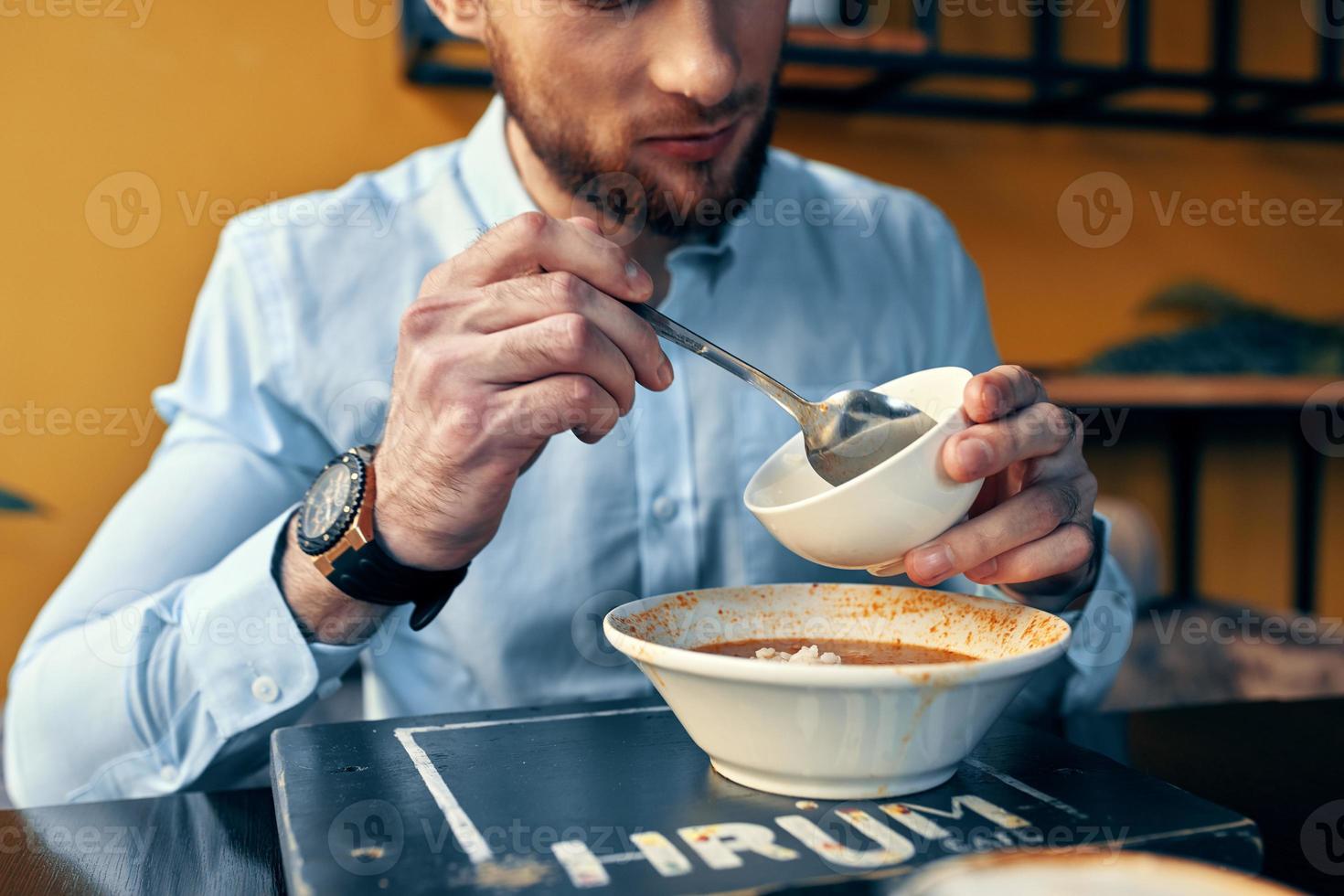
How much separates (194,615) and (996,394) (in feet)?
2.50

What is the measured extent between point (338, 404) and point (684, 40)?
616 millimetres

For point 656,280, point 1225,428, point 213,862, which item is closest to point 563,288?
point 213,862

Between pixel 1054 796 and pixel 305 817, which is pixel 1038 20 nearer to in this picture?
pixel 1054 796

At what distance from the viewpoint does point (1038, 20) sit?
8.88 feet

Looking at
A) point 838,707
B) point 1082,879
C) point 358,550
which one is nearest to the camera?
point 1082,879

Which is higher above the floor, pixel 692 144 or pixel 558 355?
pixel 692 144

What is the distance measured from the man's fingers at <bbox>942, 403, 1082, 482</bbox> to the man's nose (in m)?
0.45

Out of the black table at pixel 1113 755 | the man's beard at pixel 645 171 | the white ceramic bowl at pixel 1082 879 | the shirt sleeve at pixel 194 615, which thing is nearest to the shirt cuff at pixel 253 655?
the shirt sleeve at pixel 194 615

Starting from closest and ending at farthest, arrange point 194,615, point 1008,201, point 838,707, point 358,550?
point 838,707 < point 358,550 < point 194,615 < point 1008,201

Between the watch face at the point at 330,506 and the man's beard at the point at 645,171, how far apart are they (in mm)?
459

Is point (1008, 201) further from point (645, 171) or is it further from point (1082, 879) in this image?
point (1082, 879)

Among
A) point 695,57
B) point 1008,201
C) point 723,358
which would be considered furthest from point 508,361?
point 1008,201

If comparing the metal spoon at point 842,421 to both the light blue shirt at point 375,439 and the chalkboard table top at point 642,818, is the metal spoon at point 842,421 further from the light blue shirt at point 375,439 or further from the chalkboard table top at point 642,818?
the light blue shirt at point 375,439

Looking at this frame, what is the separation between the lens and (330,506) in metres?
0.97
